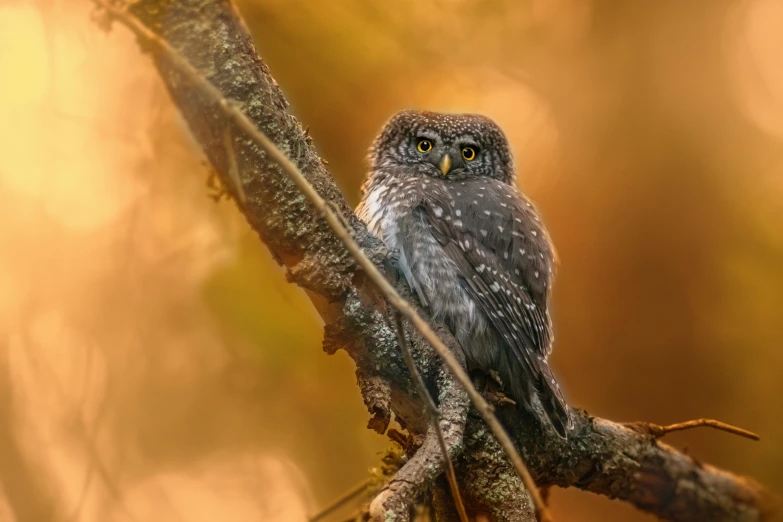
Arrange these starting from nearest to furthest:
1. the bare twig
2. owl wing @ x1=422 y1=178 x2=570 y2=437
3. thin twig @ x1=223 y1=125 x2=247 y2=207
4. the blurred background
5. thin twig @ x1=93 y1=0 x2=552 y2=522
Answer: thin twig @ x1=93 y1=0 x2=552 y2=522 → thin twig @ x1=223 y1=125 x2=247 y2=207 → the blurred background → owl wing @ x1=422 y1=178 x2=570 y2=437 → the bare twig

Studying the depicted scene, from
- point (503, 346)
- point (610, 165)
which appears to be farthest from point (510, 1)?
point (503, 346)

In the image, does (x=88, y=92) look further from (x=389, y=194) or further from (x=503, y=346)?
(x=503, y=346)

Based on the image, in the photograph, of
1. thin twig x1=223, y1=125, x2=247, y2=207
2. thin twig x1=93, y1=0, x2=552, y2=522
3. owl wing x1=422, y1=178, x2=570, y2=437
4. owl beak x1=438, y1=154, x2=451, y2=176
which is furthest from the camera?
owl beak x1=438, y1=154, x2=451, y2=176

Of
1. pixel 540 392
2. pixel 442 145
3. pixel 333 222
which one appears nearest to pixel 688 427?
pixel 540 392

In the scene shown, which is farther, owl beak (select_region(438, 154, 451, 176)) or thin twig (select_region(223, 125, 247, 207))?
owl beak (select_region(438, 154, 451, 176))

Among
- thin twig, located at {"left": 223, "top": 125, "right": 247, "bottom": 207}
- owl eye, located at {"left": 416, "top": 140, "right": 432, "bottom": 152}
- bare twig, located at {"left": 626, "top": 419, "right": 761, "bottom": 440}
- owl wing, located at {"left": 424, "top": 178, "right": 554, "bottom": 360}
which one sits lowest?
bare twig, located at {"left": 626, "top": 419, "right": 761, "bottom": 440}

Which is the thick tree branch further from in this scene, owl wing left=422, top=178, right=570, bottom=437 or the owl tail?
owl wing left=422, top=178, right=570, bottom=437

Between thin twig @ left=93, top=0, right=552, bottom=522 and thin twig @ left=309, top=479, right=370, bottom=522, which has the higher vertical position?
thin twig @ left=93, top=0, right=552, bottom=522

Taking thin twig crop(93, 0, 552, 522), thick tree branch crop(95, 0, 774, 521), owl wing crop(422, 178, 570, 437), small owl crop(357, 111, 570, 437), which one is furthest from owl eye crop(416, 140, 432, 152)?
thin twig crop(93, 0, 552, 522)
